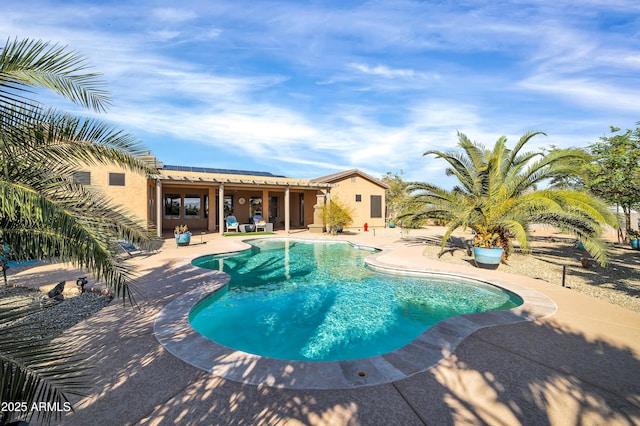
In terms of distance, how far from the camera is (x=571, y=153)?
27.5 ft

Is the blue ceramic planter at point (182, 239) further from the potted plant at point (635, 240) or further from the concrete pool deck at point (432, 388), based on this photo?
the potted plant at point (635, 240)

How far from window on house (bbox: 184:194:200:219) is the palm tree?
616 inches

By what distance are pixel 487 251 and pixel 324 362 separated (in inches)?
294

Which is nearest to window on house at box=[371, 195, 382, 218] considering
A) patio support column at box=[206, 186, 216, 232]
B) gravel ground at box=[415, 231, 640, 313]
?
gravel ground at box=[415, 231, 640, 313]

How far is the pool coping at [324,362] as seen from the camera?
10.7ft

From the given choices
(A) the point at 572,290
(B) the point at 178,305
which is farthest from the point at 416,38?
(B) the point at 178,305

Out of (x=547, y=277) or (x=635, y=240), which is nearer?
(x=547, y=277)

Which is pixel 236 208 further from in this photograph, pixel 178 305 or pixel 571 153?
pixel 571 153

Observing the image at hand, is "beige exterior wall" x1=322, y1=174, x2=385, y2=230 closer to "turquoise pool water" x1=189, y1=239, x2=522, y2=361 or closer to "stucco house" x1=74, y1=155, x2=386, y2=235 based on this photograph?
"stucco house" x1=74, y1=155, x2=386, y2=235

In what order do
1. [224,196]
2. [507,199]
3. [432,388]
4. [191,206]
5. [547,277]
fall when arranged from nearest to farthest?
[432,388], [547,277], [507,199], [191,206], [224,196]

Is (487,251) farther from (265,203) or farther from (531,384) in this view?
(265,203)

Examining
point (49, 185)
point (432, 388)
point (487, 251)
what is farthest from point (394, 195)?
point (49, 185)

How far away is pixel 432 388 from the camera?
3092mm

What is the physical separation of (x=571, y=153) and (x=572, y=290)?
4177 mm
